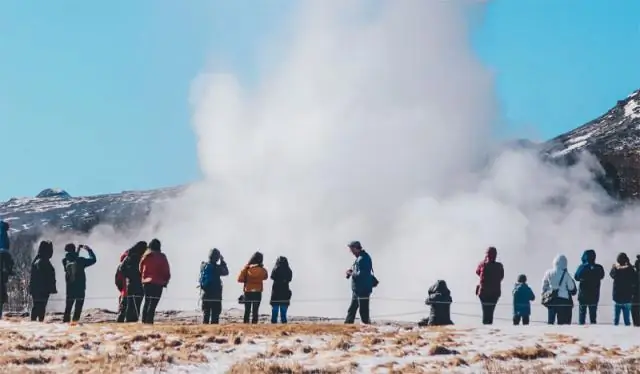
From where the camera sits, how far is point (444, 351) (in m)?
14.7

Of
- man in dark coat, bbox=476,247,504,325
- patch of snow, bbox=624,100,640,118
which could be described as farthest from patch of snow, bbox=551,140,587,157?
man in dark coat, bbox=476,247,504,325

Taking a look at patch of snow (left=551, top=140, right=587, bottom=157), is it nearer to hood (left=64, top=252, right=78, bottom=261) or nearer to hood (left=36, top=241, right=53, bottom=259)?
hood (left=64, top=252, right=78, bottom=261)

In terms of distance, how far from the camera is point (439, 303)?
19938mm

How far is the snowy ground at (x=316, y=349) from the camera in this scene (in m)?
13.6

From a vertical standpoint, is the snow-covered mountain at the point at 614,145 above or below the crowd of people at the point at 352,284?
above

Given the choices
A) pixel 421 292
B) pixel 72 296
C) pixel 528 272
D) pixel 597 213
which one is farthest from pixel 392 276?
pixel 72 296

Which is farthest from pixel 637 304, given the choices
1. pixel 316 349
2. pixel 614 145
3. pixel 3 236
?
pixel 614 145

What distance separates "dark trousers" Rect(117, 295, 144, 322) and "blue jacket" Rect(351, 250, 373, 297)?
4.90 meters

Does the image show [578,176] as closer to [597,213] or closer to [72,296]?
[597,213]

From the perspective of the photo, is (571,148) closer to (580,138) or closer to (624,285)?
(580,138)

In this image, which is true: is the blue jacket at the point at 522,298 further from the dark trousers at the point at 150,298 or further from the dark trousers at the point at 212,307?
the dark trousers at the point at 150,298

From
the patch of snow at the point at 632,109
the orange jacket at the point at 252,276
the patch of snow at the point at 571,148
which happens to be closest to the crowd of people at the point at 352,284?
the orange jacket at the point at 252,276

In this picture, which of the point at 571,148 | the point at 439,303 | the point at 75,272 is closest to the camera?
the point at 439,303

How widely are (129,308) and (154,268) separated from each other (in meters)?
1.67
